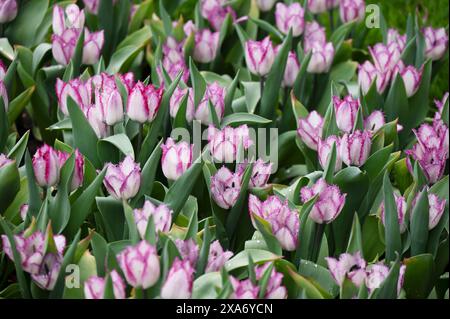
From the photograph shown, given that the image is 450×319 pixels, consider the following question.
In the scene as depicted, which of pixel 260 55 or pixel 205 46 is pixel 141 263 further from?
pixel 205 46

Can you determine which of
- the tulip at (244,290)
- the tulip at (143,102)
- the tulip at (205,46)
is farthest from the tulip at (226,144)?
the tulip at (205,46)

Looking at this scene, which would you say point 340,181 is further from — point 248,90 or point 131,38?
point 131,38

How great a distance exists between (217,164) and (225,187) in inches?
6.0

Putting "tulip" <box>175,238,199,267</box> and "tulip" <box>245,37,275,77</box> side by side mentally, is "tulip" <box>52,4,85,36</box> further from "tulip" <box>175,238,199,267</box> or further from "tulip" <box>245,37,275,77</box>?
"tulip" <box>175,238,199,267</box>

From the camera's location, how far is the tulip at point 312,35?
8.95ft

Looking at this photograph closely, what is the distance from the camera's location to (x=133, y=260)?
4.65 ft

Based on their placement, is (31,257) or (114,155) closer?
(31,257)

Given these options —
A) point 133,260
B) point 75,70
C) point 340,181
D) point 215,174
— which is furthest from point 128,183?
point 75,70

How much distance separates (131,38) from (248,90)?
0.56 metres

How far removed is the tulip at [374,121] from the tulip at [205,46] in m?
0.65

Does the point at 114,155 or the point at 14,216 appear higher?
the point at 114,155

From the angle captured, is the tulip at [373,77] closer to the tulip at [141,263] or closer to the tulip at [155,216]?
the tulip at [155,216]

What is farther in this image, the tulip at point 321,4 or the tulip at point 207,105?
the tulip at point 321,4
